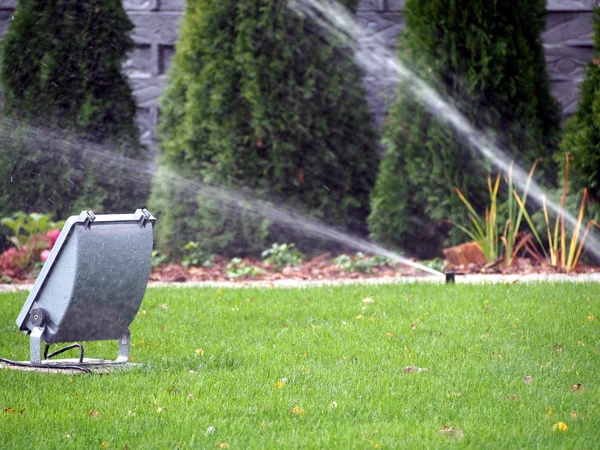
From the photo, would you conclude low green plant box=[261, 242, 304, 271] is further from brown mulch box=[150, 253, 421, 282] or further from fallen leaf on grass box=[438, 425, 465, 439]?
fallen leaf on grass box=[438, 425, 465, 439]

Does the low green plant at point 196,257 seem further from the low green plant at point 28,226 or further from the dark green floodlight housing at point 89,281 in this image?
the dark green floodlight housing at point 89,281

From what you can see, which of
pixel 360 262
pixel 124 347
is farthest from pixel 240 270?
pixel 124 347

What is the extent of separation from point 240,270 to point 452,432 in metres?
4.52

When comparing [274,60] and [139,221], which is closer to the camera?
[139,221]

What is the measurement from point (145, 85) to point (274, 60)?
1772mm

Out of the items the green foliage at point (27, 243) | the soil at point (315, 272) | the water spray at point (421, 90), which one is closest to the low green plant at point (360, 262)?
the soil at point (315, 272)

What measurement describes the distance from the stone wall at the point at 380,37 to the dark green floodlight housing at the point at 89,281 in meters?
4.45

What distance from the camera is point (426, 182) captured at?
8023mm

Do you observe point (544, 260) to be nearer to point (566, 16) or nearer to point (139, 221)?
point (566, 16)

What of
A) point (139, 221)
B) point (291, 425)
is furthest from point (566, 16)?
point (291, 425)

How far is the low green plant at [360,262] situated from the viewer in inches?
300

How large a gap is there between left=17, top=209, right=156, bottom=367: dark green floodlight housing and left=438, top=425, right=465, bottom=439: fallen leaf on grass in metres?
1.59

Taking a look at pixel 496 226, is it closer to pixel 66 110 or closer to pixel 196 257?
pixel 196 257

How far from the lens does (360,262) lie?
765 centimetres
